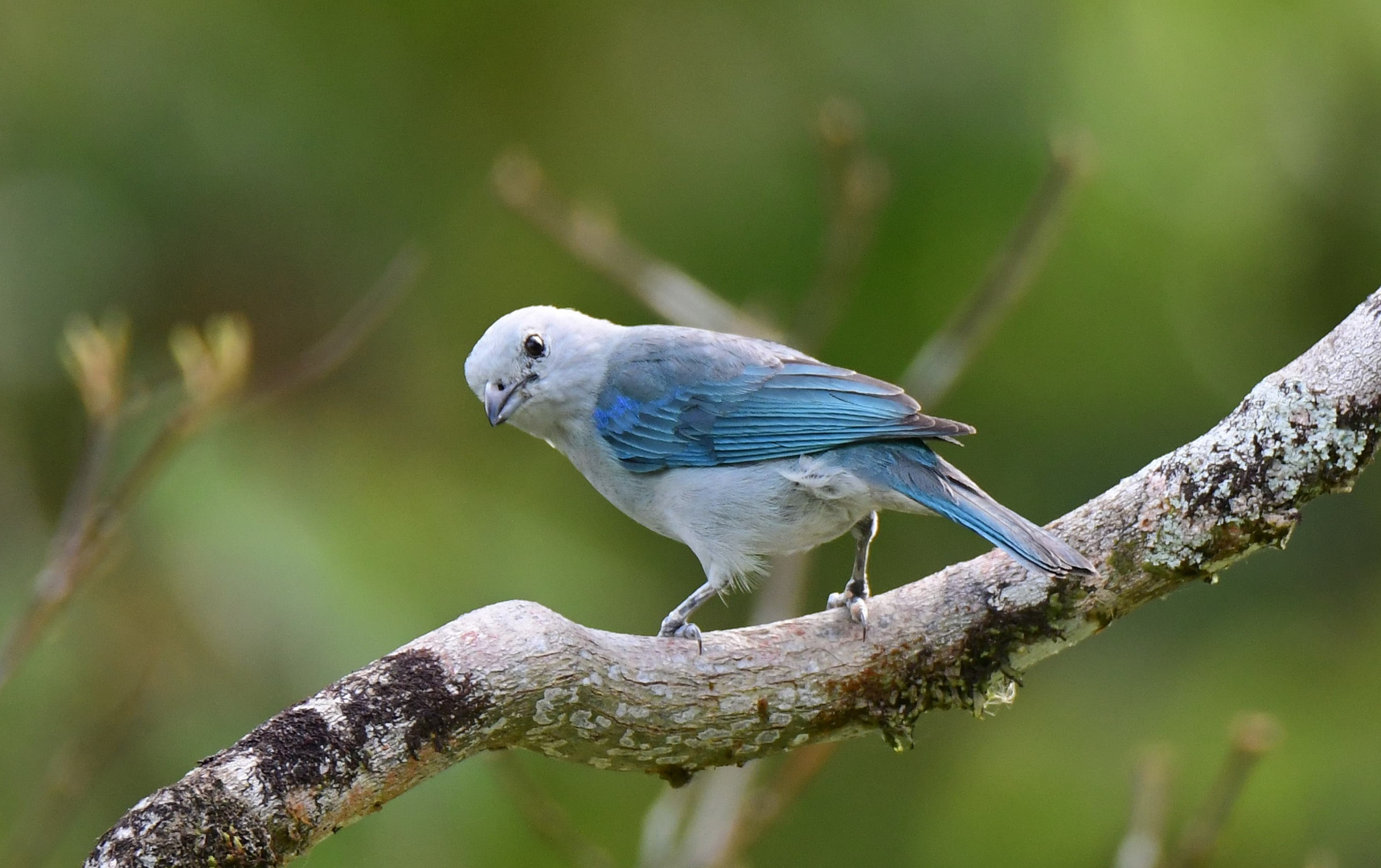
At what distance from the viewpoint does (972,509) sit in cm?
341

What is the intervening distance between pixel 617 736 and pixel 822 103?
15.2 ft

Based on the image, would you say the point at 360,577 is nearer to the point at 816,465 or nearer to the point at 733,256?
the point at 733,256

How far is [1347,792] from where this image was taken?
234 inches

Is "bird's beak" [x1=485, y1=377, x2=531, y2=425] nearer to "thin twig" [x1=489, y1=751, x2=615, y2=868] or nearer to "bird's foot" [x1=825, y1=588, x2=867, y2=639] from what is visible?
"thin twig" [x1=489, y1=751, x2=615, y2=868]

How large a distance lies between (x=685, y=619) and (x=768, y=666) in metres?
0.54

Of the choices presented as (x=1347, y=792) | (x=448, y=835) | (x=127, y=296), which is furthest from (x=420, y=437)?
(x=1347, y=792)

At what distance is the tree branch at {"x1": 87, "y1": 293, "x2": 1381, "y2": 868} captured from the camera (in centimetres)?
262

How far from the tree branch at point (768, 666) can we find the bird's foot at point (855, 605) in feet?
0.10

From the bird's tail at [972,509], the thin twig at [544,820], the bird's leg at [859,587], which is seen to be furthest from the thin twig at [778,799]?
the bird's tail at [972,509]

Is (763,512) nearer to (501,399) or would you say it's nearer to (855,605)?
(855,605)

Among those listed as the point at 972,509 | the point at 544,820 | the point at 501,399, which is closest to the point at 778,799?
the point at 544,820

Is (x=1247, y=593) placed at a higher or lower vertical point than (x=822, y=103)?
lower

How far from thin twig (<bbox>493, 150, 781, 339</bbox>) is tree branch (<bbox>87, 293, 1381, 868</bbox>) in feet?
5.90

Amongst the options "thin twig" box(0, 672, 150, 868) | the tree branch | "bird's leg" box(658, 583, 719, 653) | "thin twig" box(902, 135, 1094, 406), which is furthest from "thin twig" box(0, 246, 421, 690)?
"thin twig" box(902, 135, 1094, 406)
